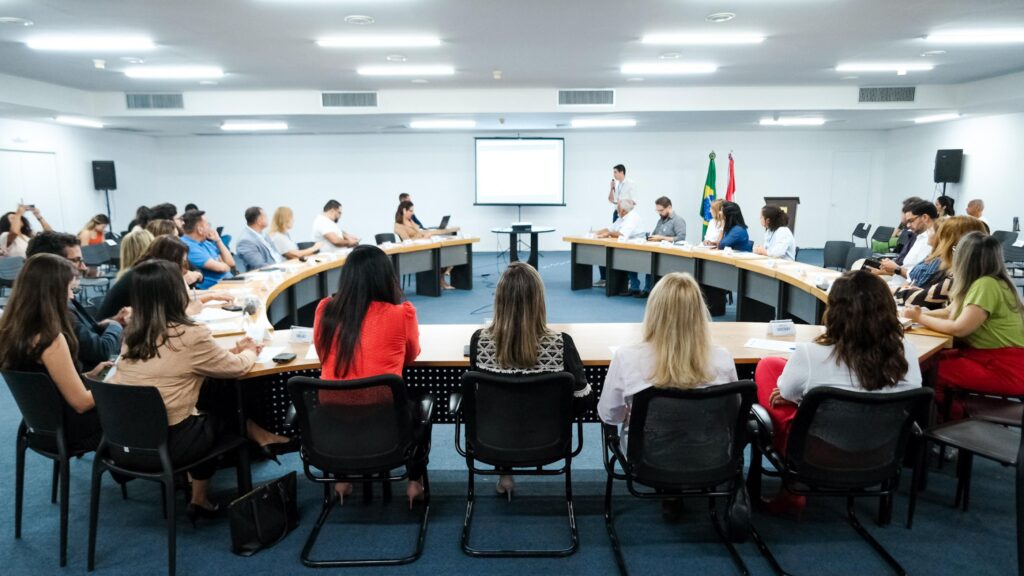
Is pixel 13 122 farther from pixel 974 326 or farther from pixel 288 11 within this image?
pixel 974 326

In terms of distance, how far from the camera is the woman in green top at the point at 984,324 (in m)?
2.88

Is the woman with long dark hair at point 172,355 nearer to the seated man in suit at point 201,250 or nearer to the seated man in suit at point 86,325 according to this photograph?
the seated man in suit at point 86,325

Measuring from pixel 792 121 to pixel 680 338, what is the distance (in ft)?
33.3

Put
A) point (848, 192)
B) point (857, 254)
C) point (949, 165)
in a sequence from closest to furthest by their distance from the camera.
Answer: point (857, 254) < point (949, 165) < point (848, 192)

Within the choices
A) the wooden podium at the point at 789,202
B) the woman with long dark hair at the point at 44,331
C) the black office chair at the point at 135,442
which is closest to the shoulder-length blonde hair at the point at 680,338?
the black office chair at the point at 135,442

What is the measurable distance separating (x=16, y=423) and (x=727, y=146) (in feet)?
38.9

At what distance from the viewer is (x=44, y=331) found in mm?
2318

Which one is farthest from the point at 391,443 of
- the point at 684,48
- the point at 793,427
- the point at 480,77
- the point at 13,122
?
the point at 13,122

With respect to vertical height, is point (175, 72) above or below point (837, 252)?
above

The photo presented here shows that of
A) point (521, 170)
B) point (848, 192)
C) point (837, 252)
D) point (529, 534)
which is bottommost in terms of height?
point (529, 534)

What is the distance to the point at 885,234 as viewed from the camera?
10.1m

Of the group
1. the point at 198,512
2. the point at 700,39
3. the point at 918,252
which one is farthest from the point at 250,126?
the point at 918,252

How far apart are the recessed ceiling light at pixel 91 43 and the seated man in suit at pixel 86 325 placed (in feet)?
8.86

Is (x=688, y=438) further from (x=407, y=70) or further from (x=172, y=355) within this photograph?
(x=407, y=70)
